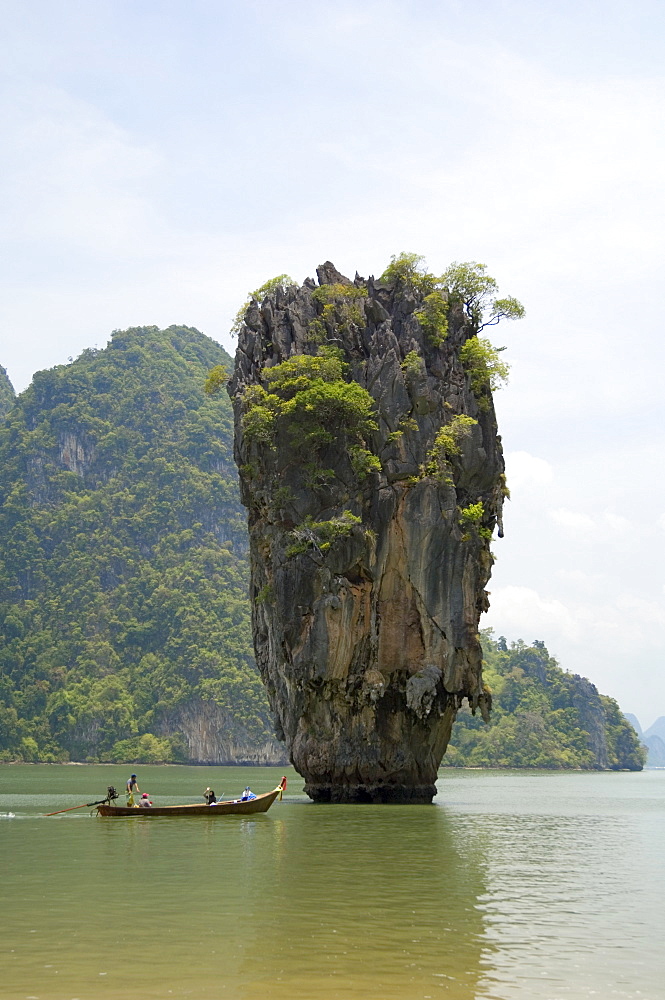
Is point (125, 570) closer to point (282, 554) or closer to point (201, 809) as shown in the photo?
point (282, 554)

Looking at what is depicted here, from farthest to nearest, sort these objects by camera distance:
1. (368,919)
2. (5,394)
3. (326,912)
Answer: (5,394)
(326,912)
(368,919)

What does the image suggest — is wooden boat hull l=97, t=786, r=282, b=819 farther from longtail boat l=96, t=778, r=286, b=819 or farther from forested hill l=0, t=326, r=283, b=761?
forested hill l=0, t=326, r=283, b=761

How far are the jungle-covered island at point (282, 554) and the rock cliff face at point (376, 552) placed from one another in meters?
0.07

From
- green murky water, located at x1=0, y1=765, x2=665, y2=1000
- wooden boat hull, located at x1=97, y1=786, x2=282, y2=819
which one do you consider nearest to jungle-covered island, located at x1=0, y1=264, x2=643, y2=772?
wooden boat hull, located at x1=97, y1=786, x2=282, y2=819

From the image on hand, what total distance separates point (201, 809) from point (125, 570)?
114 metres

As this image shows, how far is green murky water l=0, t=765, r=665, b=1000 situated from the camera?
1154 cm

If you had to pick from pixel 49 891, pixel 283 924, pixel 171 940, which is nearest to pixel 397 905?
pixel 283 924

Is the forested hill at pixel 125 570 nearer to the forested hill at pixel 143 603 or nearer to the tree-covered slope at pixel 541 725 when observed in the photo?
the forested hill at pixel 143 603

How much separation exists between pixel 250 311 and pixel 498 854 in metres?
23.4

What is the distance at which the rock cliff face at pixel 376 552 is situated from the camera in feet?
116

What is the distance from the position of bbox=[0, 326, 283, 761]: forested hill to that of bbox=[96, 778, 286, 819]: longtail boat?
8697cm

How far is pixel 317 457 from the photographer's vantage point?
121 ft

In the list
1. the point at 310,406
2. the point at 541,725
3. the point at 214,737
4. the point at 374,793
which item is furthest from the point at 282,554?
the point at 541,725

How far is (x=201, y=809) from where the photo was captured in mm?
29547
